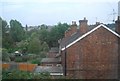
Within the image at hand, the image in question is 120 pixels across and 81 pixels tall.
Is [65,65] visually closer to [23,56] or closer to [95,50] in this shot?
[95,50]

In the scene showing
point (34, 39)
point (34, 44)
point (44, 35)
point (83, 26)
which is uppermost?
point (83, 26)

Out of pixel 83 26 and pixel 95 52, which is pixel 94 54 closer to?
pixel 95 52

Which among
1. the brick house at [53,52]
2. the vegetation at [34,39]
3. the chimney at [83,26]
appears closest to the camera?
the chimney at [83,26]

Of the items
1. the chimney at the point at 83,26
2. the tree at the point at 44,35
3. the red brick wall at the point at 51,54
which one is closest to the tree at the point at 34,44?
the tree at the point at 44,35

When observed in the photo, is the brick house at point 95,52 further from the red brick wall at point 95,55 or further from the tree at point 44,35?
the tree at point 44,35

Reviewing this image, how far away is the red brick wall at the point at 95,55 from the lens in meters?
4.82

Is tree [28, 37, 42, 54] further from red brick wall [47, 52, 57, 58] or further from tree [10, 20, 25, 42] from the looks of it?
red brick wall [47, 52, 57, 58]

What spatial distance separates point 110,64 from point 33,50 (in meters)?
2.35

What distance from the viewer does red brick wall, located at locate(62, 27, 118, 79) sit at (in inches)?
190

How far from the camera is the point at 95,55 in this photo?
16.4 feet

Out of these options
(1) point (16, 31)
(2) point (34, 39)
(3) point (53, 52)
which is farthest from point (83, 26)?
(3) point (53, 52)

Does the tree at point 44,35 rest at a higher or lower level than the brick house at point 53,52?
higher

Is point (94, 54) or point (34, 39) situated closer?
point (94, 54)

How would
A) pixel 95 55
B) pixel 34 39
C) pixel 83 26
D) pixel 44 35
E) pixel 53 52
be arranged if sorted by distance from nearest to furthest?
pixel 95 55 → pixel 83 26 → pixel 34 39 → pixel 44 35 → pixel 53 52
